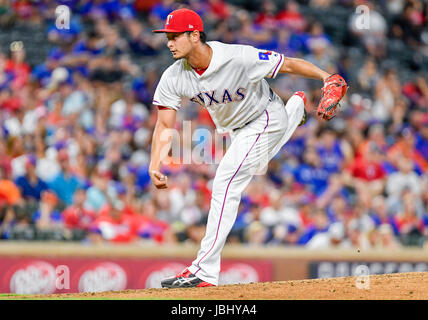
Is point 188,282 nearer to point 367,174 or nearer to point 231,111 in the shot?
point 231,111

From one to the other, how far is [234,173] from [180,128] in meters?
5.50

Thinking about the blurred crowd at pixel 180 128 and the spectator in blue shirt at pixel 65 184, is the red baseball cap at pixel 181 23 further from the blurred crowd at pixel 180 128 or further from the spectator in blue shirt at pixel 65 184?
the spectator in blue shirt at pixel 65 184

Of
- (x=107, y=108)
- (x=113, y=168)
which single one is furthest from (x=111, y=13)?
(x=113, y=168)

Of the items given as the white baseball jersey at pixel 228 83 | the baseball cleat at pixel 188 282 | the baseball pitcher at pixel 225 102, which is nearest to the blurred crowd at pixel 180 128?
the baseball cleat at pixel 188 282

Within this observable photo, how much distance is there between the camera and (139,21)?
13570 millimetres

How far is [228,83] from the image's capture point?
18.7 ft

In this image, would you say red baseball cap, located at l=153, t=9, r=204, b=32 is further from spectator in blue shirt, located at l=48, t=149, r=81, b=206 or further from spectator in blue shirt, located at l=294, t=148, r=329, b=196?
spectator in blue shirt, located at l=294, t=148, r=329, b=196

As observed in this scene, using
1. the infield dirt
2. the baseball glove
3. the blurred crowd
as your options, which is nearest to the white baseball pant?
the infield dirt

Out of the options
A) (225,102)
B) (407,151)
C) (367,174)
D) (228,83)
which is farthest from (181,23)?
(407,151)

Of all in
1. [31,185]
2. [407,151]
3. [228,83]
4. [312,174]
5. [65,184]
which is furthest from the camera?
[407,151]

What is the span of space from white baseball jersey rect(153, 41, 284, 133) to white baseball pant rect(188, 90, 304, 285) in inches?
4.3
